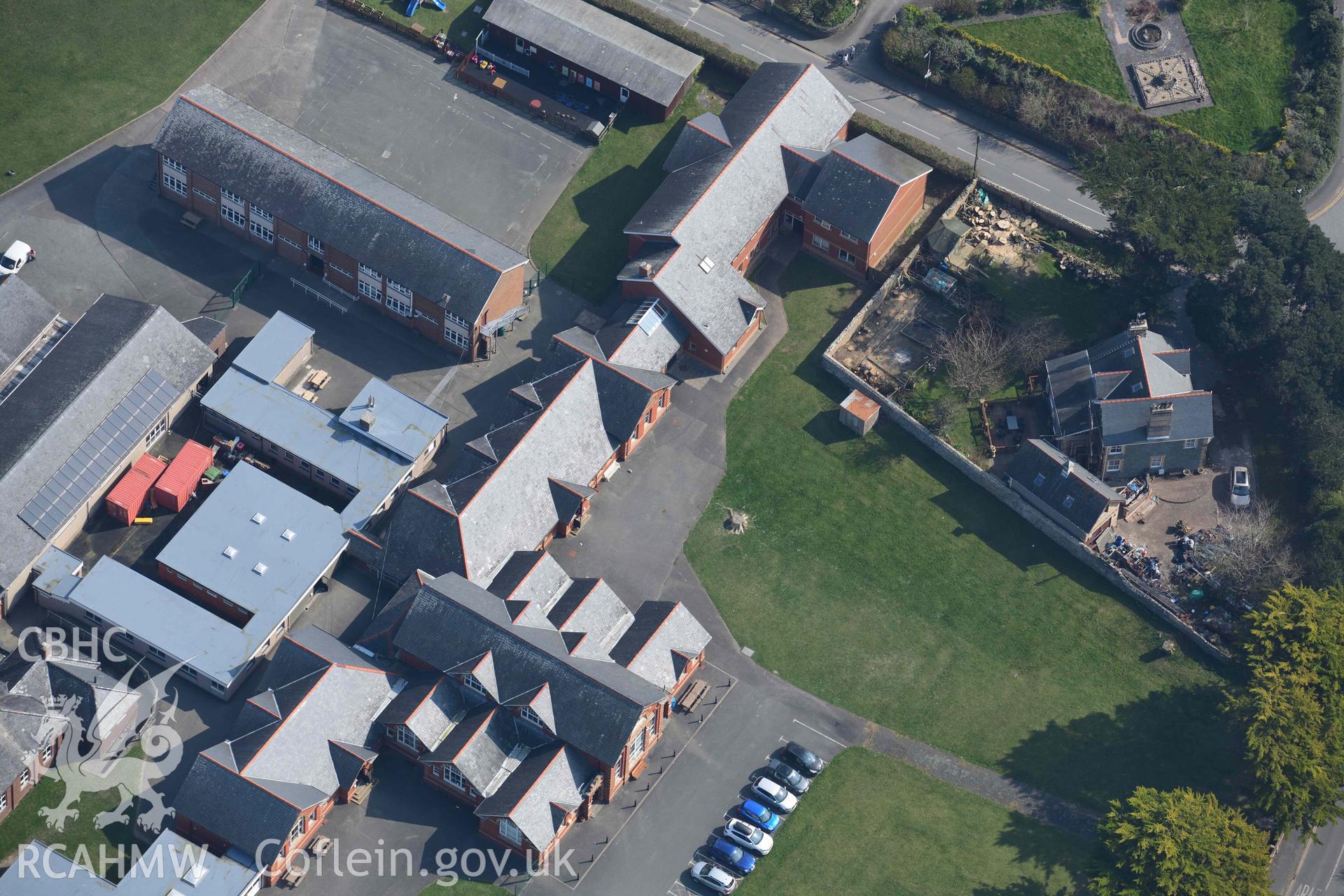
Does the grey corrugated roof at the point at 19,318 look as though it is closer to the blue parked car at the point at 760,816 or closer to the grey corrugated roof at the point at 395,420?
the grey corrugated roof at the point at 395,420

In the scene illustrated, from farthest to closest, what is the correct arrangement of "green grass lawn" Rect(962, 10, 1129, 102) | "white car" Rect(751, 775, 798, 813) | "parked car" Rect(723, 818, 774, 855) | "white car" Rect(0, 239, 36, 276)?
"green grass lawn" Rect(962, 10, 1129, 102)
"white car" Rect(0, 239, 36, 276)
"white car" Rect(751, 775, 798, 813)
"parked car" Rect(723, 818, 774, 855)

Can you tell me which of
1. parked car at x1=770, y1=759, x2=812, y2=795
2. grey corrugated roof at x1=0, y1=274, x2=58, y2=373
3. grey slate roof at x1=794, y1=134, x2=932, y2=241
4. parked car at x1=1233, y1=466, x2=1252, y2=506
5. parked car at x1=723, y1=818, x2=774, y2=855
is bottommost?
parked car at x1=723, y1=818, x2=774, y2=855

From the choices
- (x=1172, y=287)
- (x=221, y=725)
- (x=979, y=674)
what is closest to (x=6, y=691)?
(x=221, y=725)

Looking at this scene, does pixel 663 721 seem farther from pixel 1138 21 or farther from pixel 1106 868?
pixel 1138 21

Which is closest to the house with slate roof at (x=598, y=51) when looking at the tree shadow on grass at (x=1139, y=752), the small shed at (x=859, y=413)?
the small shed at (x=859, y=413)

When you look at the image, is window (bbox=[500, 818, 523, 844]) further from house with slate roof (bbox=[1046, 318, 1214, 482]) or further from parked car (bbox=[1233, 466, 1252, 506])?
parked car (bbox=[1233, 466, 1252, 506])

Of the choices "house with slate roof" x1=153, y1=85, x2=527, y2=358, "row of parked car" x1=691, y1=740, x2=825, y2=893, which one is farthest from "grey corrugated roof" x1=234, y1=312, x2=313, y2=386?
"row of parked car" x1=691, y1=740, x2=825, y2=893
